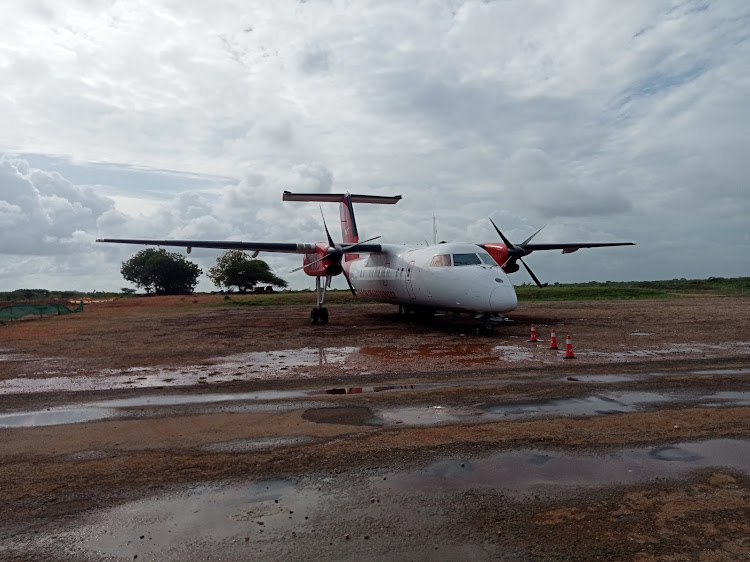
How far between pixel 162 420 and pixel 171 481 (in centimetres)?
264

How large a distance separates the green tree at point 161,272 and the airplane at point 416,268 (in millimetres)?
56583

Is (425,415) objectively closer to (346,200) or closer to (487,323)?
(487,323)

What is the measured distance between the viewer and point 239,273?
271 feet

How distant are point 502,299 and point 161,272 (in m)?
72.8

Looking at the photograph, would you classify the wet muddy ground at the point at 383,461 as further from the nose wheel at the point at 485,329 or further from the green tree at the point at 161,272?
the green tree at the point at 161,272

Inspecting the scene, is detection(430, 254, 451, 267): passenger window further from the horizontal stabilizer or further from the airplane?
the horizontal stabilizer

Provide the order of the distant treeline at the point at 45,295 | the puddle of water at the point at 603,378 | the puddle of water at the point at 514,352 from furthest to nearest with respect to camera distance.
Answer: the distant treeline at the point at 45,295 → the puddle of water at the point at 514,352 → the puddle of water at the point at 603,378

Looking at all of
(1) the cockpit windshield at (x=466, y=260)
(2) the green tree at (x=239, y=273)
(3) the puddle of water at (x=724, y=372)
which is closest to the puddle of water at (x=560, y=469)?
(3) the puddle of water at (x=724, y=372)

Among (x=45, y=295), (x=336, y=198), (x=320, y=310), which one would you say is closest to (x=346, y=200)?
(x=336, y=198)

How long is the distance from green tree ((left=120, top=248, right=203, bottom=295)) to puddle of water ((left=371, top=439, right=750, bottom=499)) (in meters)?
81.4

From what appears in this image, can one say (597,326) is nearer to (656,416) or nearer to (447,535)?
(656,416)

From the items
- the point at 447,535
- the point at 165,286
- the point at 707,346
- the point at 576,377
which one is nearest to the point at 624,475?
the point at 447,535

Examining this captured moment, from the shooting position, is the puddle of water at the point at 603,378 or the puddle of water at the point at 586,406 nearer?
the puddle of water at the point at 586,406

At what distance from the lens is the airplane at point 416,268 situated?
705 inches
